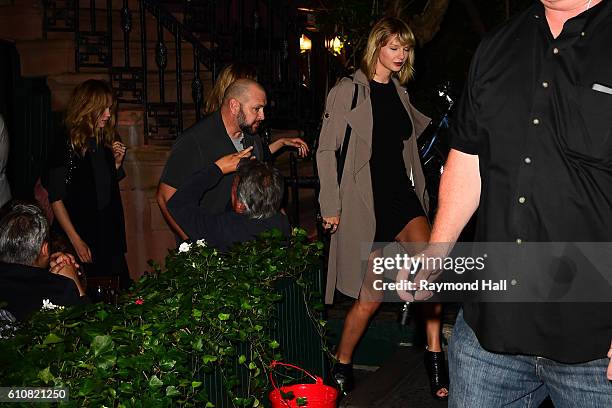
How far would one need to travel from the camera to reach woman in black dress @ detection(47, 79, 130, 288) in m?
6.79

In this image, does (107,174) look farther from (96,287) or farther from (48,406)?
(48,406)

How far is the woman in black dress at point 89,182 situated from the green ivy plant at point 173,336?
224cm

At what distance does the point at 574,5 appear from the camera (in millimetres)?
2889

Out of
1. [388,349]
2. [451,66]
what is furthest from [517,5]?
[388,349]

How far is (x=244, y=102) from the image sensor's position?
237 inches

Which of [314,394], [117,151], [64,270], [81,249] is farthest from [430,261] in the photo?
[117,151]

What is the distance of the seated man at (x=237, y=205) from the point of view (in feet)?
17.1

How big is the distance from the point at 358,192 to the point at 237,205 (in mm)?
1126

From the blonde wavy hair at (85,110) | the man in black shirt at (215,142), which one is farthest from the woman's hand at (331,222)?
the blonde wavy hair at (85,110)

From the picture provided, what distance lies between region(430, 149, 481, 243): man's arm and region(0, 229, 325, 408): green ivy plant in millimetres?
1014

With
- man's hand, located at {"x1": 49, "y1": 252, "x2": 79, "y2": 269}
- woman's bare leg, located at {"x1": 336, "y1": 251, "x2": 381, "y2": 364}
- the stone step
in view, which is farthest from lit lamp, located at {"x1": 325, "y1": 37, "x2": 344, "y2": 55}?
man's hand, located at {"x1": 49, "y1": 252, "x2": 79, "y2": 269}

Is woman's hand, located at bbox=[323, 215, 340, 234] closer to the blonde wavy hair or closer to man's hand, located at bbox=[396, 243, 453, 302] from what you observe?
the blonde wavy hair

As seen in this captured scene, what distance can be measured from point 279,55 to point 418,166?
4328 mm

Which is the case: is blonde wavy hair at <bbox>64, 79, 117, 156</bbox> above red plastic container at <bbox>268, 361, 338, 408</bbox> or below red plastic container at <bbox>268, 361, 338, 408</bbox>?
above
